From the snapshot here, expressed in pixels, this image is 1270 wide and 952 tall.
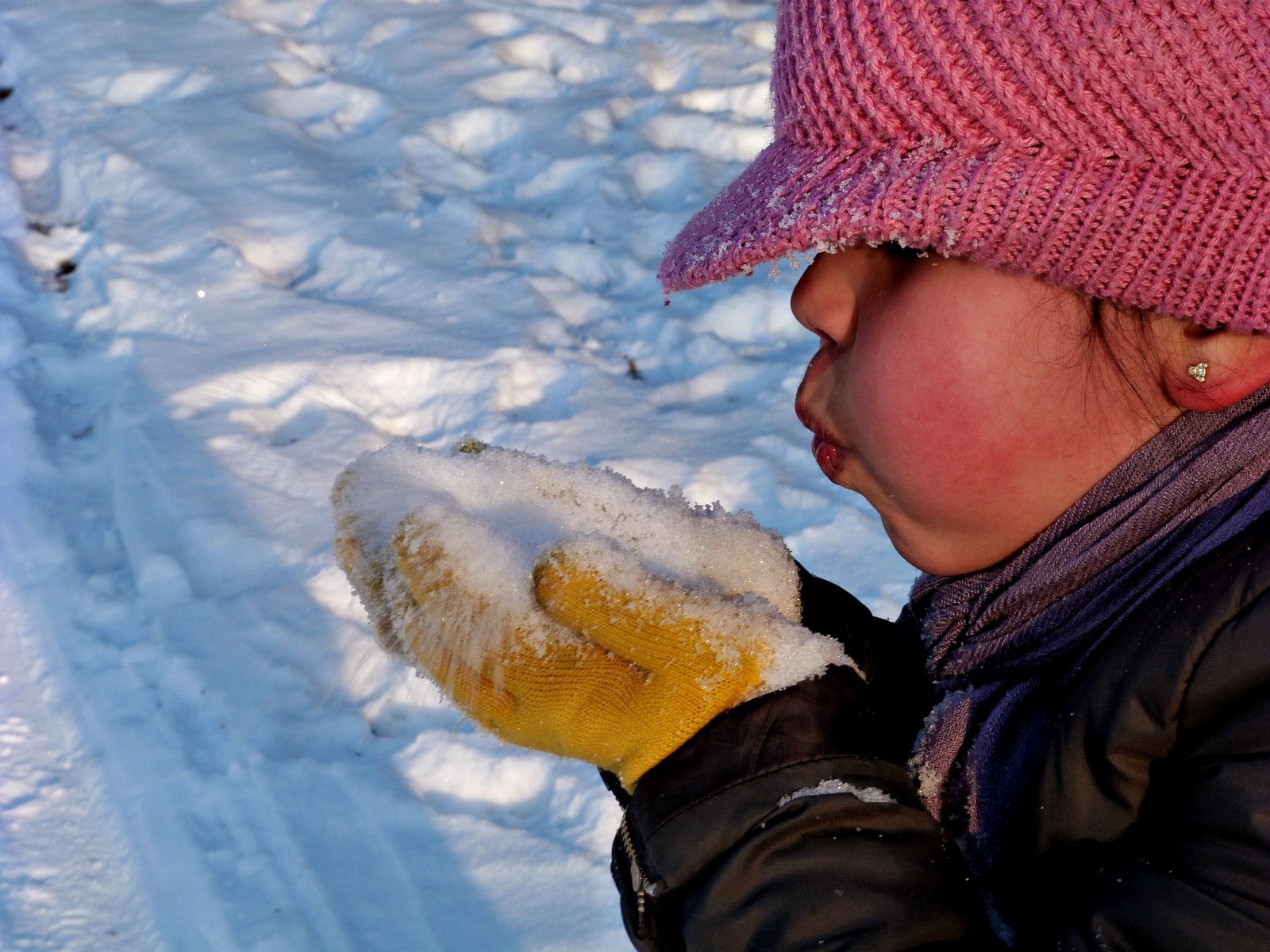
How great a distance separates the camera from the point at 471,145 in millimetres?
3920

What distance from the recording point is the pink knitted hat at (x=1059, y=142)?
1.00m

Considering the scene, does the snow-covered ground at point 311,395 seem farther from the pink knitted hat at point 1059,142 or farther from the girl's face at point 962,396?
the pink knitted hat at point 1059,142

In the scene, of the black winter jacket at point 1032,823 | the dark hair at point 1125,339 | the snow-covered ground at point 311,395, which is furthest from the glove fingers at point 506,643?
the snow-covered ground at point 311,395

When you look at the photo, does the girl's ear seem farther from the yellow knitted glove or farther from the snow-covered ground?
the snow-covered ground

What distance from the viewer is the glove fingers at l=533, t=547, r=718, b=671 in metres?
1.25

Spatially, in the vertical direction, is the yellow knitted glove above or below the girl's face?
below

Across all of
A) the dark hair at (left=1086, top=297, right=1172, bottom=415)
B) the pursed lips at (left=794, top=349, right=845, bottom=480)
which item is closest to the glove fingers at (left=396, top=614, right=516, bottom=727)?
the pursed lips at (left=794, top=349, right=845, bottom=480)

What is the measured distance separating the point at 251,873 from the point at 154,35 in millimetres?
3275

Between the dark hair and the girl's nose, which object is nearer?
the dark hair

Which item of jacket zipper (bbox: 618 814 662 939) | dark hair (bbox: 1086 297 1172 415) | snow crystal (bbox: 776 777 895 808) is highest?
dark hair (bbox: 1086 297 1172 415)

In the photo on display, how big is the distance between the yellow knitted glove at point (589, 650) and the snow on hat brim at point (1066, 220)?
1.31 feet

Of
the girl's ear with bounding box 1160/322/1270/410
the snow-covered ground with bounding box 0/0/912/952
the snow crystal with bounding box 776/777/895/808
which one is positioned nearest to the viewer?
the girl's ear with bounding box 1160/322/1270/410

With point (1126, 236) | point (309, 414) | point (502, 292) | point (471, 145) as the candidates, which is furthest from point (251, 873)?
point (471, 145)

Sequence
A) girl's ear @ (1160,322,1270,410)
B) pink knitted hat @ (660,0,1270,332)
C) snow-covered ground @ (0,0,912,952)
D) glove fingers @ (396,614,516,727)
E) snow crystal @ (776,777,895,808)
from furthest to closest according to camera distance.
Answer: snow-covered ground @ (0,0,912,952), glove fingers @ (396,614,516,727), snow crystal @ (776,777,895,808), girl's ear @ (1160,322,1270,410), pink knitted hat @ (660,0,1270,332)
